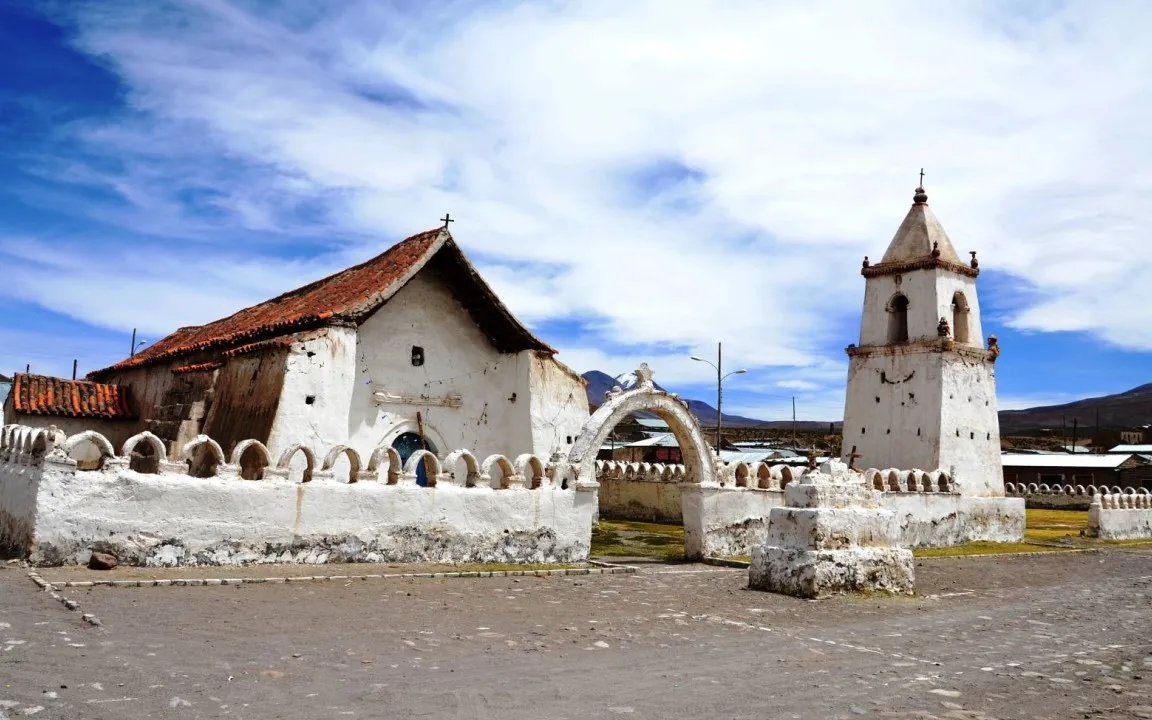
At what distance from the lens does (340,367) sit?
15.9m

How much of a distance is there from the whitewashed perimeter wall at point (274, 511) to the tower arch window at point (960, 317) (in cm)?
1486

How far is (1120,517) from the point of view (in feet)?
89.7

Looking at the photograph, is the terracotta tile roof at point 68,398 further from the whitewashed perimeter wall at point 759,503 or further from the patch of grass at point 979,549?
the patch of grass at point 979,549

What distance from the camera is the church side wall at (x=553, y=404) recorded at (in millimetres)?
18672

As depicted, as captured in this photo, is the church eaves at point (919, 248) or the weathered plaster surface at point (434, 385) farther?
the church eaves at point (919, 248)

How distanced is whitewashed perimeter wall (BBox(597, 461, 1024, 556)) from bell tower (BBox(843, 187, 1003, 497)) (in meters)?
0.75

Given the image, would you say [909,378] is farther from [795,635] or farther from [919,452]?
[795,635]

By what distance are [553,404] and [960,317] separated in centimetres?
1326

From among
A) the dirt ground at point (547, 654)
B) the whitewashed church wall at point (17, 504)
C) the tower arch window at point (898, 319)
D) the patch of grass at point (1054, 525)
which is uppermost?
the tower arch window at point (898, 319)

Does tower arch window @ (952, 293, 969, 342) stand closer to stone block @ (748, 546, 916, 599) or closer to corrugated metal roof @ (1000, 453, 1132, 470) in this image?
stone block @ (748, 546, 916, 599)

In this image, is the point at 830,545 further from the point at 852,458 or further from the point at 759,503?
the point at 852,458

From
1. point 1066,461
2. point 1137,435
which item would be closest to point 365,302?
point 1066,461

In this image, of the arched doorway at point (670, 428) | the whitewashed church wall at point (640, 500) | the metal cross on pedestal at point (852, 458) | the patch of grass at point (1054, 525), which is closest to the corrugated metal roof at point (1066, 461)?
the patch of grass at point (1054, 525)

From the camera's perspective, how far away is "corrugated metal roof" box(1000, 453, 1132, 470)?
49.6 metres
